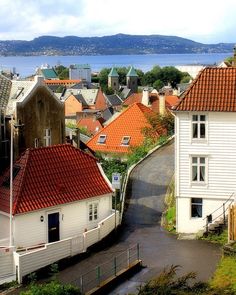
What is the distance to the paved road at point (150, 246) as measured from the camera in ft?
87.2

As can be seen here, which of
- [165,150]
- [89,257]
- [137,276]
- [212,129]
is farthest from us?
[165,150]

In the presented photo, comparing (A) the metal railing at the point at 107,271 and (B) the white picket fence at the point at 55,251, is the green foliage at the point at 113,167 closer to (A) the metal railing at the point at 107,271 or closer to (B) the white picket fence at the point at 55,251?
(B) the white picket fence at the point at 55,251

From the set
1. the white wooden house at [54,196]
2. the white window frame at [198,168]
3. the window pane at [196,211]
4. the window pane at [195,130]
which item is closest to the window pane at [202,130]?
the window pane at [195,130]

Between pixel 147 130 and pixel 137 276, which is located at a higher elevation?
pixel 147 130

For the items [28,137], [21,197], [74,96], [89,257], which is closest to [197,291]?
[89,257]

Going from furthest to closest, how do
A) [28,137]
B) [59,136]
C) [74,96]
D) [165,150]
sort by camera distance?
[74,96] < [165,150] < [59,136] < [28,137]

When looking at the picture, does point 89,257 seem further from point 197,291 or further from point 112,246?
point 197,291

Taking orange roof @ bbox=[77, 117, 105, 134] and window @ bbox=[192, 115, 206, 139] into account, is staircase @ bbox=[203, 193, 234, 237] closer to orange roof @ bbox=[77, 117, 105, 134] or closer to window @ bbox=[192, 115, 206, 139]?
window @ bbox=[192, 115, 206, 139]

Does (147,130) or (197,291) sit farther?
(147,130)

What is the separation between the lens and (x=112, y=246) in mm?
30672

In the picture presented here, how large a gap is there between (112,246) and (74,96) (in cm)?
9611

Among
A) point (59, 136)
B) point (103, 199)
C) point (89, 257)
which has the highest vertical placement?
point (59, 136)

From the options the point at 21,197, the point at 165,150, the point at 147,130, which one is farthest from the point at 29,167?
the point at 147,130

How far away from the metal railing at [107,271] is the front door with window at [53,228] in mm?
3413
